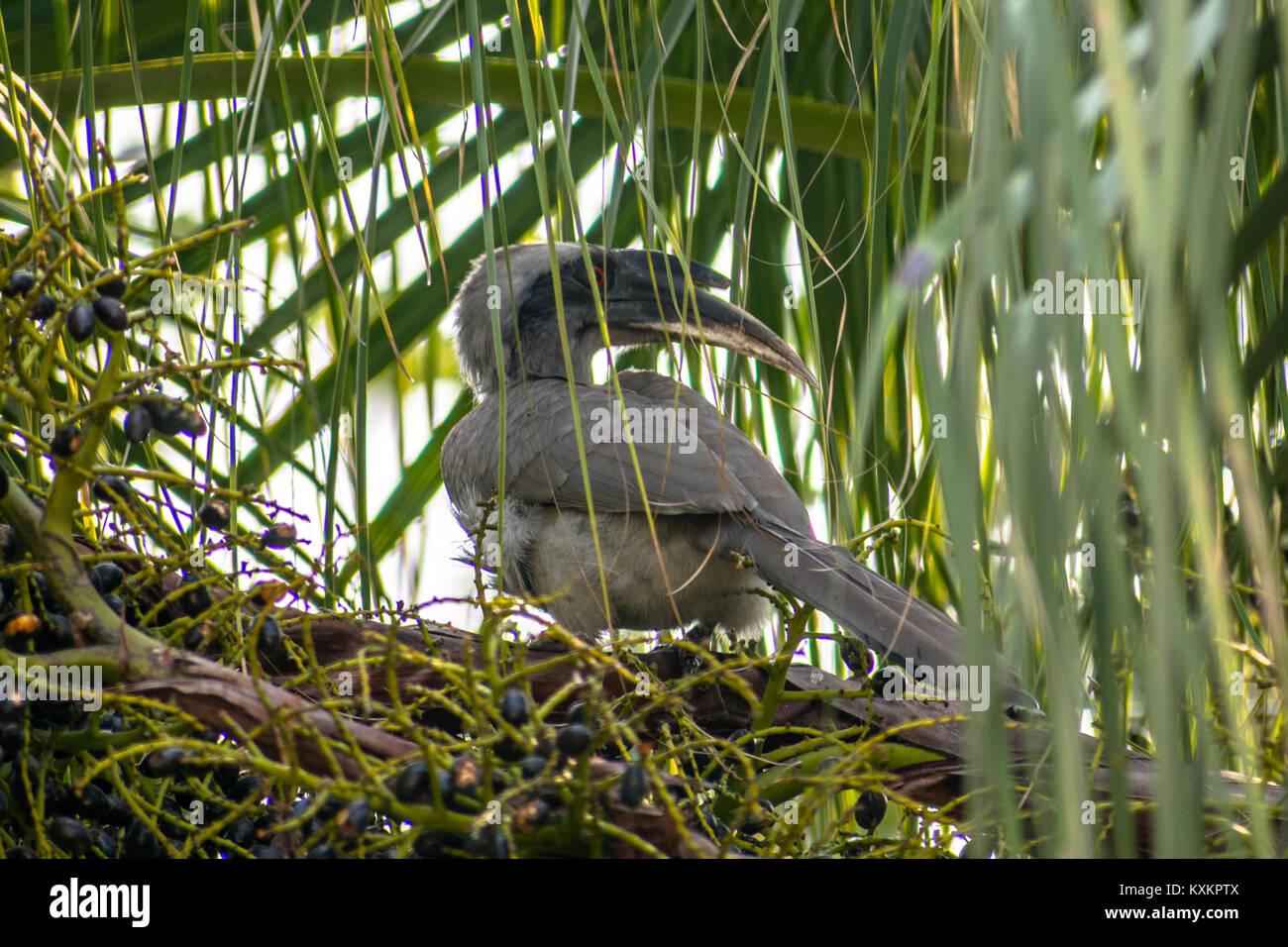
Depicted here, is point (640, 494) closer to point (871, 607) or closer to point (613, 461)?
point (613, 461)

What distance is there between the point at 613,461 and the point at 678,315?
38 cm

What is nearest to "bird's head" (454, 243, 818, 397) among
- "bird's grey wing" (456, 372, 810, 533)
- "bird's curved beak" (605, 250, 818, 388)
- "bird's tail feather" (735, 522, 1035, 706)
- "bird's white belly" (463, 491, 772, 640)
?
"bird's curved beak" (605, 250, 818, 388)

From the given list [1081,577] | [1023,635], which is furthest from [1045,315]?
[1081,577]

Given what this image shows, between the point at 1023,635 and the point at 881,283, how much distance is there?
66 cm

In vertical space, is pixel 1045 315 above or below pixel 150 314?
below

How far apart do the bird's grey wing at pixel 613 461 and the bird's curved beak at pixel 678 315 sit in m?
0.13

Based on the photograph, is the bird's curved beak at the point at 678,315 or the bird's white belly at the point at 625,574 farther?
the bird's white belly at the point at 625,574

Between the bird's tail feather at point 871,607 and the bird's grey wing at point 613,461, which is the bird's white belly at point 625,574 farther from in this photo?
the bird's tail feather at point 871,607

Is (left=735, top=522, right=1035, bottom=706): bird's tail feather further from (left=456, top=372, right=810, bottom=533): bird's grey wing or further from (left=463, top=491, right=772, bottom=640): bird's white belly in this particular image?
(left=463, top=491, right=772, bottom=640): bird's white belly

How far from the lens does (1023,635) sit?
729 millimetres

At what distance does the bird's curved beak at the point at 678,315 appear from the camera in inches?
87.4

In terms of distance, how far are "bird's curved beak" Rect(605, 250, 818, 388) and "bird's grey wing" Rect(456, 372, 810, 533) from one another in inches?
5.0

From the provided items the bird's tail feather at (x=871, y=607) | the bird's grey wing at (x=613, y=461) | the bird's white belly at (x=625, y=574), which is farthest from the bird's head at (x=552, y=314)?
→ the bird's tail feather at (x=871, y=607)

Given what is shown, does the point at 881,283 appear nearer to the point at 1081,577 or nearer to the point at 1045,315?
the point at 1081,577
